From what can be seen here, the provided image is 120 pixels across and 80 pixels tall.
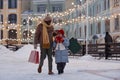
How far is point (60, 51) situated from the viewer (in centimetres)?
1438

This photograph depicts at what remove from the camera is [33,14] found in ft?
273

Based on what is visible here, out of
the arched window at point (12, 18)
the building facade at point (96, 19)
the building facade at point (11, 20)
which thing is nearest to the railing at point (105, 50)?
the building facade at point (96, 19)

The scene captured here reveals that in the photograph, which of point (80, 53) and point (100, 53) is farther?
point (80, 53)

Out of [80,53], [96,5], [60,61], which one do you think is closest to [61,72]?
[60,61]

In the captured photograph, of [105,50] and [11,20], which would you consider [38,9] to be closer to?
[11,20]

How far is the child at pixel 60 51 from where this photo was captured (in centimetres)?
1432

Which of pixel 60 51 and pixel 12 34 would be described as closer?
pixel 60 51

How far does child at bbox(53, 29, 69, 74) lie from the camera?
14320 millimetres

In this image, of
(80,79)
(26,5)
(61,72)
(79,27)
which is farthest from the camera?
(26,5)

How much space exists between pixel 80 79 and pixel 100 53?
17675mm

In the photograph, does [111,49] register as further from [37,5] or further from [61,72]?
[37,5]

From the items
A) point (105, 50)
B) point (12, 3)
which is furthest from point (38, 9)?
point (105, 50)

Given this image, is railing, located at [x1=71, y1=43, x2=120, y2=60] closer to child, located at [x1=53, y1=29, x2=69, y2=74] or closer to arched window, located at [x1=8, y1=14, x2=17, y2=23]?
child, located at [x1=53, y1=29, x2=69, y2=74]

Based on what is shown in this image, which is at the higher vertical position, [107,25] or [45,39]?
[107,25]
